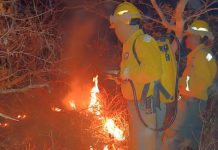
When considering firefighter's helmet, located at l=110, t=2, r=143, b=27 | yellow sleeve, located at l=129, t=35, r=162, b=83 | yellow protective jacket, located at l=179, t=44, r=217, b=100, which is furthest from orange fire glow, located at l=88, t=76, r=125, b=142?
firefighter's helmet, located at l=110, t=2, r=143, b=27

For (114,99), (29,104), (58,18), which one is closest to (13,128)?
(29,104)

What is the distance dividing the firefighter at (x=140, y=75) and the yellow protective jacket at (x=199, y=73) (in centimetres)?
84

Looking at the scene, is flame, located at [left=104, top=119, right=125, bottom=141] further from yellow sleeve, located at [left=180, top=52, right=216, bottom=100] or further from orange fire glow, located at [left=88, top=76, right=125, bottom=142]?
yellow sleeve, located at [left=180, top=52, right=216, bottom=100]

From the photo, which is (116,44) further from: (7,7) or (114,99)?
(7,7)

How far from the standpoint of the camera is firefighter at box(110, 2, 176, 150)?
4.23 m

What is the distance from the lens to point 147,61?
4195 mm

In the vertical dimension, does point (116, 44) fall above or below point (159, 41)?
below

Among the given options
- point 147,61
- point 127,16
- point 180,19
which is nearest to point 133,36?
point 127,16

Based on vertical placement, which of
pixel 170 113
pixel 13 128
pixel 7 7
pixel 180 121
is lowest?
pixel 13 128

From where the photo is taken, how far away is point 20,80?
251 inches

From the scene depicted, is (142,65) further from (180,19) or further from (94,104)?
(94,104)

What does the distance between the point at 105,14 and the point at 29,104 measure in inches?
101

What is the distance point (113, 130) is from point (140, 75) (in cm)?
208

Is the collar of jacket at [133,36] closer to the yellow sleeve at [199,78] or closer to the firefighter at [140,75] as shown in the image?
the firefighter at [140,75]
